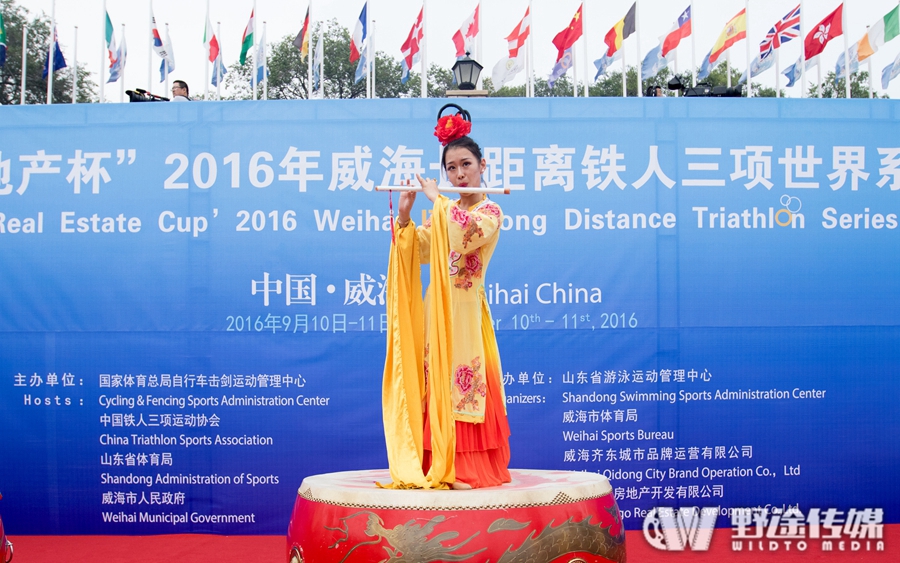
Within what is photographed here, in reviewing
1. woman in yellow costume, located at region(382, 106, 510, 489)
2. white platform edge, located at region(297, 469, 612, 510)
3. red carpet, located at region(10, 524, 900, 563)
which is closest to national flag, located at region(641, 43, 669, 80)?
red carpet, located at region(10, 524, 900, 563)

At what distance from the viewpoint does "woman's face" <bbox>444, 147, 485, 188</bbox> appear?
2764 mm

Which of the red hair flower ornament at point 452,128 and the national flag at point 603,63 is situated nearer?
the red hair flower ornament at point 452,128

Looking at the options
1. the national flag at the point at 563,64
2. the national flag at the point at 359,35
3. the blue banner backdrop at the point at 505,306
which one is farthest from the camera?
the national flag at the point at 359,35

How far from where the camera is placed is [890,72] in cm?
626

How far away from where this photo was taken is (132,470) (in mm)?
4781

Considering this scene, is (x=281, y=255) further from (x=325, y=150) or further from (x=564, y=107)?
(x=564, y=107)

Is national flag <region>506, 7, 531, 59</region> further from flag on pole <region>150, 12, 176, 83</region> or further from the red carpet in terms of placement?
the red carpet

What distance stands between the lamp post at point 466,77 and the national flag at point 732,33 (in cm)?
178

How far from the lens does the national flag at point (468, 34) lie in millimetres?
5773

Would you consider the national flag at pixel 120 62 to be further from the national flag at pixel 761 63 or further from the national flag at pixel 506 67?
the national flag at pixel 761 63

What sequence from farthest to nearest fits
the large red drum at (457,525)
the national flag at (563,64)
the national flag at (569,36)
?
1. the national flag at (563,64)
2. the national flag at (569,36)
3. the large red drum at (457,525)

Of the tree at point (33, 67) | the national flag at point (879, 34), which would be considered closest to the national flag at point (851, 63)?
the national flag at point (879, 34)

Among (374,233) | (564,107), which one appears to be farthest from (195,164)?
(564,107)

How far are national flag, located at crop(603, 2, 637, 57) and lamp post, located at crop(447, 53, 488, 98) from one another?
1171 mm
